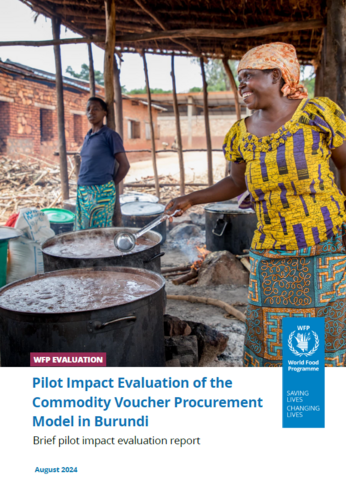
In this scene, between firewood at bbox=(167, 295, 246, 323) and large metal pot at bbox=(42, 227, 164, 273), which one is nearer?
large metal pot at bbox=(42, 227, 164, 273)

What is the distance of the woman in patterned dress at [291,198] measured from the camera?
1.65 metres

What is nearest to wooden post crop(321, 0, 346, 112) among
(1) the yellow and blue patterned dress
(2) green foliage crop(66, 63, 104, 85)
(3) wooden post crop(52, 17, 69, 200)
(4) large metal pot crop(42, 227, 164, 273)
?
(4) large metal pot crop(42, 227, 164, 273)

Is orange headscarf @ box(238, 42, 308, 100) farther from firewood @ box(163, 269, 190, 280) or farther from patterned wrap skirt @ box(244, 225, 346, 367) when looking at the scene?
firewood @ box(163, 269, 190, 280)

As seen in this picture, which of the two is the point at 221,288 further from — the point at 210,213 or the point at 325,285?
the point at 325,285

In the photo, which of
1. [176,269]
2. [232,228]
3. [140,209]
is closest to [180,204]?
[176,269]

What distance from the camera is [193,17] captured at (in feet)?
20.7

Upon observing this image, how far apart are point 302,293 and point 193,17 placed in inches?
226

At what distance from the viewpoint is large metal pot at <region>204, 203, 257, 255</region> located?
5520 mm

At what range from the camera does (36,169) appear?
1247 cm

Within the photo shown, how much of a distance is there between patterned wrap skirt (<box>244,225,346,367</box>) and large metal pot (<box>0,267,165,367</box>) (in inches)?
19.6

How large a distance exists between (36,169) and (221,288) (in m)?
9.21

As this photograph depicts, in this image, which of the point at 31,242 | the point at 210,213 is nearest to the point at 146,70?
the point at 210,213

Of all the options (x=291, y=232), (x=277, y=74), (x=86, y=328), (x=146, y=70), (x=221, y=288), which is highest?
(x=146, y=70)
